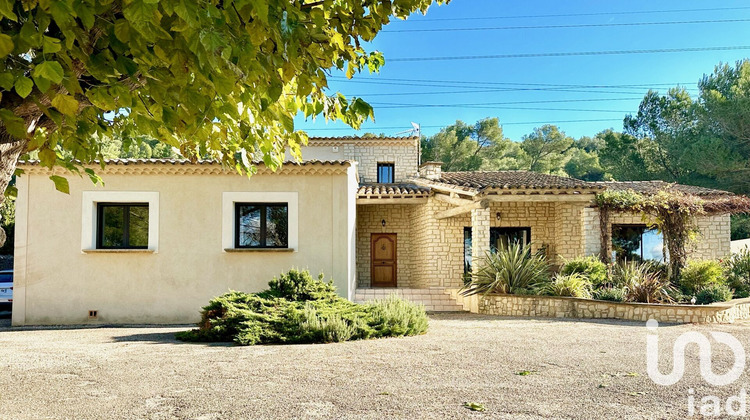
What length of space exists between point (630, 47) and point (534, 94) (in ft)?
27.4

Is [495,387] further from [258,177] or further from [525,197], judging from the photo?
[525,197]

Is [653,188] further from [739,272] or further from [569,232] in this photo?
[739,272]

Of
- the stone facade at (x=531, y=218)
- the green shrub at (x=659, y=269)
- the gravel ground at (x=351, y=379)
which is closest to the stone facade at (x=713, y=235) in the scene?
the green shrub at (x=659, y=269)

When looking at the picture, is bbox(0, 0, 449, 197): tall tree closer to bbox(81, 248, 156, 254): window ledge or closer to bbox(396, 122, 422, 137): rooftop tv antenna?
Result: bbox(81, 248, 156, 254): window ledge

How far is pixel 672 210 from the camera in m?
12.7

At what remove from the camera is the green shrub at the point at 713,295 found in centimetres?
1091

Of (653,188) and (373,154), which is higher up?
(373,154)

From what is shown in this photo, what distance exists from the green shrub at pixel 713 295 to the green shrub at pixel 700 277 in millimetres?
405

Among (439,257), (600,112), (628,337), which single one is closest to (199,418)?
(628,337)

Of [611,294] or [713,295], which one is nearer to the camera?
[713,295]

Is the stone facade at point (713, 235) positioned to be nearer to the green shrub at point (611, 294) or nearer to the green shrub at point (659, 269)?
the green shrub at point (659, 269)

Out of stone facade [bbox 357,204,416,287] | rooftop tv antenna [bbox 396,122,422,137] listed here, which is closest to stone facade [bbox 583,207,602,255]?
stone facade [bbox 357,204,416,287]

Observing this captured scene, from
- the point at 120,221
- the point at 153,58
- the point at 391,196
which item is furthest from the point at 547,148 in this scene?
the point at 153,58

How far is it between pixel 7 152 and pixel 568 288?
35.5ft
